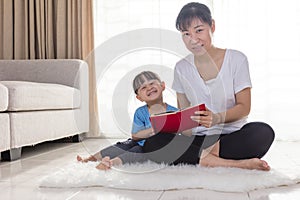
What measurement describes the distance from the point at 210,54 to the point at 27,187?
2.58ft

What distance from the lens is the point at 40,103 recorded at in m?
2.30

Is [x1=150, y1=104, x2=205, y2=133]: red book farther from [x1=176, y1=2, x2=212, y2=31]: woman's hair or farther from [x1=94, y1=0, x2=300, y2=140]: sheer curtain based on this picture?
[x1=94, y1=0, x2=300, y2=140]: sheer curtain

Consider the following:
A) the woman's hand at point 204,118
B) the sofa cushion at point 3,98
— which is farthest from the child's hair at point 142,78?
the sofa cushion at point 3,98

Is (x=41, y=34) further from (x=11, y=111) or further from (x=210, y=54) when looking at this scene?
(x=210, y=54)

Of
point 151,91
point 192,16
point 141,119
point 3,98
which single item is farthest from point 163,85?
point 3,98

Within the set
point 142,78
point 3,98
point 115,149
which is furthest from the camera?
point 3,98

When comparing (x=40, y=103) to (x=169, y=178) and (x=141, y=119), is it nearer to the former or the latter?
(x=141, y=119)

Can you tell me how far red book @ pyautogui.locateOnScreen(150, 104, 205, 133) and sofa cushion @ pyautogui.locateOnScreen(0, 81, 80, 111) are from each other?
83cm

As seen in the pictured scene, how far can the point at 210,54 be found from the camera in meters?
1.65

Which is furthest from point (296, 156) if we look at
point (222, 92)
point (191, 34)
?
point (191, 34)

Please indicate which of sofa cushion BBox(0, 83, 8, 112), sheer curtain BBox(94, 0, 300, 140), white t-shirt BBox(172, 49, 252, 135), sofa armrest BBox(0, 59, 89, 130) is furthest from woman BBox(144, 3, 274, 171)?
sofa armrest BBox(0, 59, 89, 130)

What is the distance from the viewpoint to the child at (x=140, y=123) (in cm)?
155

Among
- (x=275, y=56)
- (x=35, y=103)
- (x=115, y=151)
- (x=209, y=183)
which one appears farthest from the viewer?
(x=275, y=56)

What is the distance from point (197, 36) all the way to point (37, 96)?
1.02 meters
